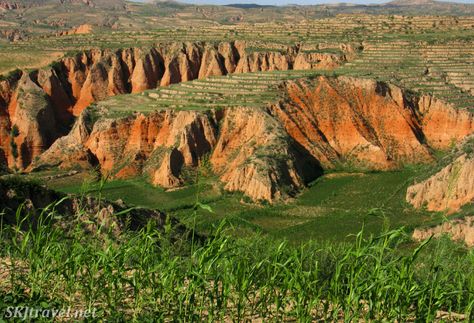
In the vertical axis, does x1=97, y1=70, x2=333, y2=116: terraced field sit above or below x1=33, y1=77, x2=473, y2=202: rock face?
above

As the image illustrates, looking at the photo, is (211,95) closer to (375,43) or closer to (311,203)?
(311,203)

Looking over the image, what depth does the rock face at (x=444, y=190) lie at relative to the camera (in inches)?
1683

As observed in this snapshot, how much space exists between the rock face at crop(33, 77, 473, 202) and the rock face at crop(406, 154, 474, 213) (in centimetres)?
1163

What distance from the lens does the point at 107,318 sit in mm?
8016

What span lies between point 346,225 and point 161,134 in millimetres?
26001

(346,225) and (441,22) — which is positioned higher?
(441,22)

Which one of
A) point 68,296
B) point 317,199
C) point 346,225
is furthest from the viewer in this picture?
point 317,199

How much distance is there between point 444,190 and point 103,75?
202 feet

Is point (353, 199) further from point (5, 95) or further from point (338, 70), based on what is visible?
point (5, 95)

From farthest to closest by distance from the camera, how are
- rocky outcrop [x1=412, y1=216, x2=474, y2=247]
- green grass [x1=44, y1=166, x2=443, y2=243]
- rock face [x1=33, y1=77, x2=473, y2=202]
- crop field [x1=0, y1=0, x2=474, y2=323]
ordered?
1. rock face [x1=33, y1=77, x2=473, y2=202]
2. green grass [x1=44, y1=166, x2=443, y2=243]
3. rocky outcrop [x1=412, y1=216, x2=474, y2=247]
4. crop field [x1=0, y1=0, x2=474, y2=323]

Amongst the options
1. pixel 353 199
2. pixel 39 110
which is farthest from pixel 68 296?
pixel 39 110

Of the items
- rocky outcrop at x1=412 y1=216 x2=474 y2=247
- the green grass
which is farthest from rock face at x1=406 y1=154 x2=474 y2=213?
rocky outcrop at x1=412 y1=216 x2=474 y2=247

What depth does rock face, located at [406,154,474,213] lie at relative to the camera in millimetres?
42750

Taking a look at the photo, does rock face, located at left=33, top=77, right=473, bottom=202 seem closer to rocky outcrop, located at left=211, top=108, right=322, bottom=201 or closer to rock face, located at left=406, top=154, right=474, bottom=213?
rocky outcrop, located at left=211, top=108, right=322, bottom=201
